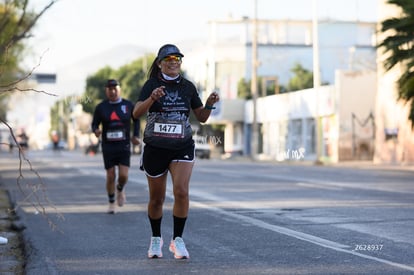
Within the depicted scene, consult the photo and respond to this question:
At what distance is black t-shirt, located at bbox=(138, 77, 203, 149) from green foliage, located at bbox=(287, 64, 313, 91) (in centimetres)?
7695

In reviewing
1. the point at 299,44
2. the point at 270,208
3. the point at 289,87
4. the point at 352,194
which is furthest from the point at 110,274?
the point at 299,44

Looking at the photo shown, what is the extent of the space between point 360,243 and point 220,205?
6.41 meters

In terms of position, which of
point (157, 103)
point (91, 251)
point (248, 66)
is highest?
point (248, 66)

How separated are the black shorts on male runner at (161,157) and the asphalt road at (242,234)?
80 centimetres

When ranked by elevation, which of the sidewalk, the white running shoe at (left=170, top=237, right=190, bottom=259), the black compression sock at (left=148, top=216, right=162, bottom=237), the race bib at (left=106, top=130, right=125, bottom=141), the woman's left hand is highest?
the woman's left hand

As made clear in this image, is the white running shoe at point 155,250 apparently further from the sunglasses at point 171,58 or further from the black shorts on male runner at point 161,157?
the sunglasses at point 171,58

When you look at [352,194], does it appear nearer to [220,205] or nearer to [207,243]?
[220,205]

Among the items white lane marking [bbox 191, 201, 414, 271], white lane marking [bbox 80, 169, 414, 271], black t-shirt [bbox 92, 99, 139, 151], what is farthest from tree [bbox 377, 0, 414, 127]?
white lane marking [bbox 191, 201, 414, 271]

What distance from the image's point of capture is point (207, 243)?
10594 mm

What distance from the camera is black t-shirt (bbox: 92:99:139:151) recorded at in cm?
1530

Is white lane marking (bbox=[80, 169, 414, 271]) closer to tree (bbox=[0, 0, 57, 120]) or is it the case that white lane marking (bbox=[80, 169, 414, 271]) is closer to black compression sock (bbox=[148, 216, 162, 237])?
black compression sock (bbox=[148, 216, 162, 237])

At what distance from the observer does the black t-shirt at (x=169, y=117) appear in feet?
30.1

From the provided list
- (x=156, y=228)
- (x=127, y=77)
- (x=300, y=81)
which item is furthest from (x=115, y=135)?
(x=127, y=77)

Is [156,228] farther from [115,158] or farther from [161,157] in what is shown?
[115,158]
